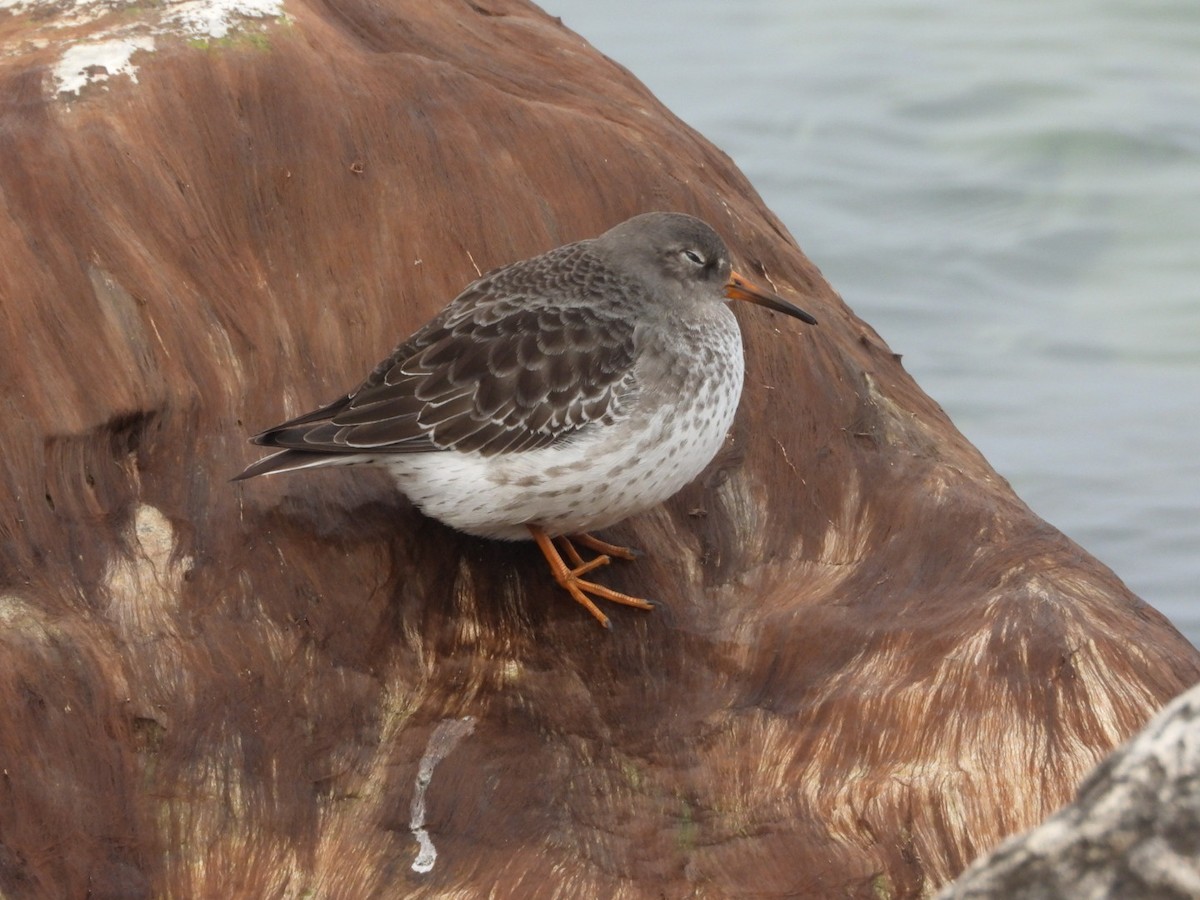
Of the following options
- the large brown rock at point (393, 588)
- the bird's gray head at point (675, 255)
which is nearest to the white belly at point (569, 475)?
the large brown rock at point (393, 588)

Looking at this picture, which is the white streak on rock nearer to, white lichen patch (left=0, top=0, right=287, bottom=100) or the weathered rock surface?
the weathered rock surface

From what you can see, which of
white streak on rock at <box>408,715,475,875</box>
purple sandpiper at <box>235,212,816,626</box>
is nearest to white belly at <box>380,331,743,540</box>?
purple sandpiper at <box>235,212,816,626</box>

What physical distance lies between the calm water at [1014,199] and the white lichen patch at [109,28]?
601 cm

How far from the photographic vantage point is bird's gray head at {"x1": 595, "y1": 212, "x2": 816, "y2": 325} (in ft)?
20.1

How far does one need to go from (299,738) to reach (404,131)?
2563 mm

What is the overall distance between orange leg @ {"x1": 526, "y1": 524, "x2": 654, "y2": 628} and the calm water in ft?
14.6

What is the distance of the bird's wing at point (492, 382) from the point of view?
18.2 feet

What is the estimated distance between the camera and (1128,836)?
2.62 metres

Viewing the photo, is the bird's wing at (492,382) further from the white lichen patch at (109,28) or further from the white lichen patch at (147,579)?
the white lichen patch at (109,28)

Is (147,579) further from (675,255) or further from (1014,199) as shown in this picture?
(1014,199)

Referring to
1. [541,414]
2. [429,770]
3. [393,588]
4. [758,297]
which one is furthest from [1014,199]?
[429,770]

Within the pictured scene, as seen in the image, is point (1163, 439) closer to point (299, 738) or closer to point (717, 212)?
point (717, 212)

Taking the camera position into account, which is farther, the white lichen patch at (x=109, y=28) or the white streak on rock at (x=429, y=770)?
the white lichen patch at (x=109, y=28)

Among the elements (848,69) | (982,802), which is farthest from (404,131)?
(848,69)
